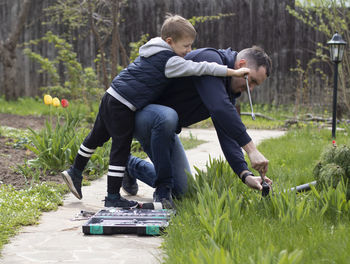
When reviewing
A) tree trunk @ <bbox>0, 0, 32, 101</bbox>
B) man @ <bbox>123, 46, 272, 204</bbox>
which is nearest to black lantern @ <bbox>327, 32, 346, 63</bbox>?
man @ <bbox>123, 46, 272, 204</bbox>

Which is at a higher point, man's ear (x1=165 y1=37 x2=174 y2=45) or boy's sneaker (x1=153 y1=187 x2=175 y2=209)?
man's ear (x1=165 y1=37 x2=174 y2=45)

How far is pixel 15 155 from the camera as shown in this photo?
A: 16.0 feet

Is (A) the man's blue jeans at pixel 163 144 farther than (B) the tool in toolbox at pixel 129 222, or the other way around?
(A) the man's blue jeans at pixel 163 144

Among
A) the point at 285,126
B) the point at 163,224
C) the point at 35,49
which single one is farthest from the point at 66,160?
the point at 35,49

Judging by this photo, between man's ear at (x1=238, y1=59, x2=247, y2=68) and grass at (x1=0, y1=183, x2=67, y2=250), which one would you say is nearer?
grass at (x1=0, y1=183, x2=67, y2=250)

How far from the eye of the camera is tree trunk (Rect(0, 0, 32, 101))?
10539mm

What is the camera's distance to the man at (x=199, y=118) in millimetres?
2686

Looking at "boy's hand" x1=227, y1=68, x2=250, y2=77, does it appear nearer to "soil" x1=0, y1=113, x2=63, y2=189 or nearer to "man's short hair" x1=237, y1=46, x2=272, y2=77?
"man's short hair" x1=237, y1=46, x2=272, y2=77

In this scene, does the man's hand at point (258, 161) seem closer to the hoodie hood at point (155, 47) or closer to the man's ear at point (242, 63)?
the man's ear at point (242, 63)

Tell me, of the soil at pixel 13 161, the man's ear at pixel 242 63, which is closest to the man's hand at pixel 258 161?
the man's ear at pixel 242 63

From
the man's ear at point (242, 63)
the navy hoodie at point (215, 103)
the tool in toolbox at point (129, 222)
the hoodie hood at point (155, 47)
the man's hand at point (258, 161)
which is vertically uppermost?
the hoodie hood at point (155, 47)

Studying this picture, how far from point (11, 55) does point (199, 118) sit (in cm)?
860

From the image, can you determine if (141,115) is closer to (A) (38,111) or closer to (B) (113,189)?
(B) (113,189)

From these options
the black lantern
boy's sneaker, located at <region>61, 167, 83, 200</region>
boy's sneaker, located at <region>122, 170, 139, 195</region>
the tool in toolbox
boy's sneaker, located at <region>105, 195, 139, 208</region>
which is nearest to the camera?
the tool in toolbox
